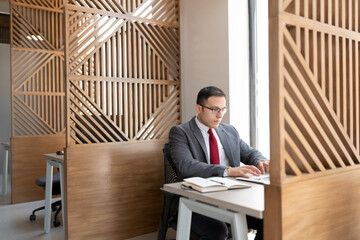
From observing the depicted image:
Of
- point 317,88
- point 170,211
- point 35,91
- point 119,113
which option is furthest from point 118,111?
point 35,91

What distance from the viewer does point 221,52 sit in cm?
330

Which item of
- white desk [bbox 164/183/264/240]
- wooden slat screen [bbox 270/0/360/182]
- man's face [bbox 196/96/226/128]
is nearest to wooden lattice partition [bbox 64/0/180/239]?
man's face [bbox 196/96/226/128]

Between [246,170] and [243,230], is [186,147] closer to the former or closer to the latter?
[246,170]

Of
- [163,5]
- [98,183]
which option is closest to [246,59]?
[163,5]

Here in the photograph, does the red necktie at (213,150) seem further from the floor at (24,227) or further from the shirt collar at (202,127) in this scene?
the floor at (24,227)

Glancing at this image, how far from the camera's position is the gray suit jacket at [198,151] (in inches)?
88.1

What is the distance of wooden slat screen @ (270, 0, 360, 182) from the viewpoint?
141 cm

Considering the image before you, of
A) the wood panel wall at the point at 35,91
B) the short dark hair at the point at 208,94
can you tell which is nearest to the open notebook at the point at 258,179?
the short dark hair at the point at 208,94

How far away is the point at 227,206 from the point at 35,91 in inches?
173

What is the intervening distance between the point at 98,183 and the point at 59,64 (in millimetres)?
2851

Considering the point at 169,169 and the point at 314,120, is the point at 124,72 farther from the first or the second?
the point at 314,120

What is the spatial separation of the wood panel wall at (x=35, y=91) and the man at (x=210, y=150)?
302cm

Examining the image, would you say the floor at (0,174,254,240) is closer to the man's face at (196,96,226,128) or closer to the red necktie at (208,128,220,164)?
the red necktie at (208,128,220,164)

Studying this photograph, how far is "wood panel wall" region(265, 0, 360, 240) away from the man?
56 centimetres
